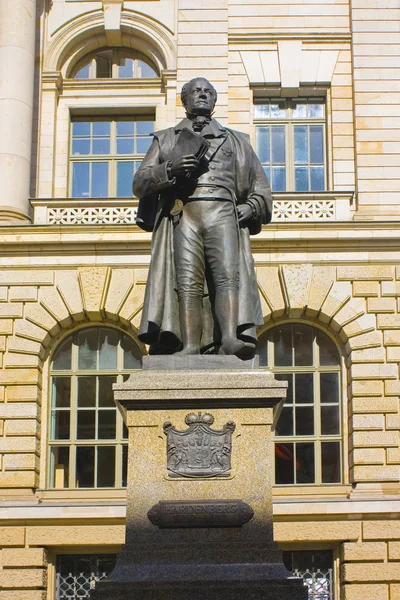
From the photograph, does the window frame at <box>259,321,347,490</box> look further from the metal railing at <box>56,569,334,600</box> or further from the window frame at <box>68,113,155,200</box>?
the window frame at <box>68,113,155,200</box>

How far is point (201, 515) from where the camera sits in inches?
373

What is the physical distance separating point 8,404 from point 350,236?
743cm

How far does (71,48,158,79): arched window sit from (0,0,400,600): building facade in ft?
0.14

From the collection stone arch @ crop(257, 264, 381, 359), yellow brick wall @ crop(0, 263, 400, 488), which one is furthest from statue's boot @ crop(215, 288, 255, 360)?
stone arch @ crop(257, 264, 381, 359)

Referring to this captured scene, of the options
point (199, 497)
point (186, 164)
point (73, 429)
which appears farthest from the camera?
point (73, 429)

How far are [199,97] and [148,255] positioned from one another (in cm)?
1242

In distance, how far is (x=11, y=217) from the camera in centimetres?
2323

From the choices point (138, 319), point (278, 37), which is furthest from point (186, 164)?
point (278, 37)

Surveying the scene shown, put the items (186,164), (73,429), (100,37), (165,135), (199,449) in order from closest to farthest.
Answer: (199,449)
(186,164)
(165,135)
(73,429)
(100,37)

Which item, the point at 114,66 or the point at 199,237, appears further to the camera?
the point at 114,66

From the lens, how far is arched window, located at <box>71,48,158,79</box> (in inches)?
1016

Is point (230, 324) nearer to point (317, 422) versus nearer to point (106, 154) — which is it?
point (317, 422)

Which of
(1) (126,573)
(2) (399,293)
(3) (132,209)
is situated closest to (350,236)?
(2) (399,293)

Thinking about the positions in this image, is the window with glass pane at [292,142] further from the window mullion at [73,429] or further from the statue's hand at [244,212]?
the statue's hand at [244,212]
